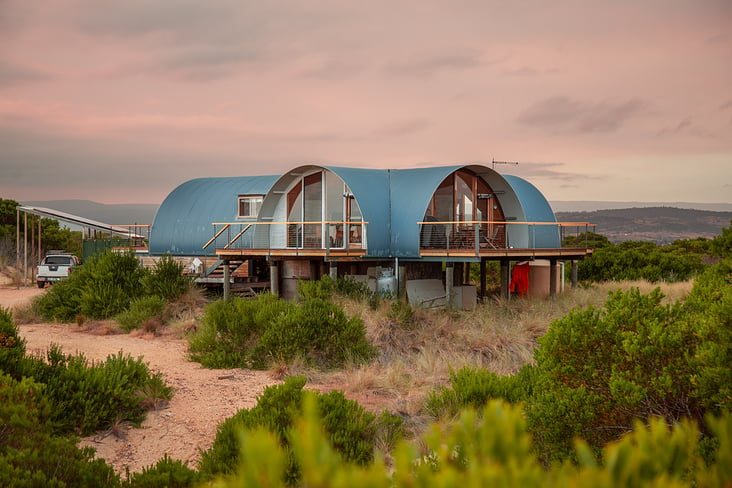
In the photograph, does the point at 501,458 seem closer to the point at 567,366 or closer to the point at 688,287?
the point at 567,366

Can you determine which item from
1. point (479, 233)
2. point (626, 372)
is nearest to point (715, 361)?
point (626, 372)

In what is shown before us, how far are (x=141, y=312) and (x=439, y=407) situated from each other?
1080 centimetres

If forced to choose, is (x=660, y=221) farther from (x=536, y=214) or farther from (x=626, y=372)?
(x=626, y=372)

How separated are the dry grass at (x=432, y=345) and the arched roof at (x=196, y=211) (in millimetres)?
10137

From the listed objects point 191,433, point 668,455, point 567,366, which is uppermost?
point 668,455

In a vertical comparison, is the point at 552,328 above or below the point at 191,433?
above

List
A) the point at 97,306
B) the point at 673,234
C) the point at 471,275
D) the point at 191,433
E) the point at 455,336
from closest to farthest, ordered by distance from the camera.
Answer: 1. the point at 191,433
2. the point at 455,336
3. the point at 97,306
4. the point at 471,275
5. the point at 673,234

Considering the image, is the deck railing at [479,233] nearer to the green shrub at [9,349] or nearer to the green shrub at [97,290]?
the green shrub at [97,290]

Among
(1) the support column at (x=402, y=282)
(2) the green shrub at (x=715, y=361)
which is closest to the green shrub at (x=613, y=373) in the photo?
(2) the green shrub at (x=715, y=361)

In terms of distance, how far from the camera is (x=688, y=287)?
24.1 metres

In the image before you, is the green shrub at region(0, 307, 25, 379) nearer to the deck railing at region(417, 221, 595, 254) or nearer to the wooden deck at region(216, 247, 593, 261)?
the wooden deck at region(216, 247, 593, 261)

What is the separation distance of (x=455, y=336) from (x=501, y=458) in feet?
52.1

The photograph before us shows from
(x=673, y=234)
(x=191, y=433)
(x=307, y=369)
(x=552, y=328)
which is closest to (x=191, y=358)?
(x=307, y=369)

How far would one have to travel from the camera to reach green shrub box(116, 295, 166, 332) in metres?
18.2
